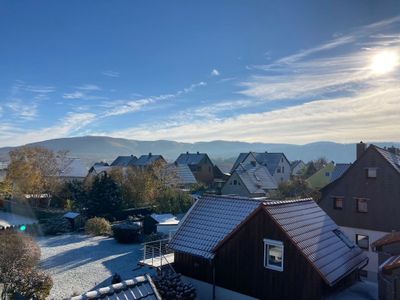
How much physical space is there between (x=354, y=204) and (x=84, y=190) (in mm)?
29754

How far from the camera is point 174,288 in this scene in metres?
16.8

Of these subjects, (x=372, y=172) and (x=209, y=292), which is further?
(x=372, y=172)

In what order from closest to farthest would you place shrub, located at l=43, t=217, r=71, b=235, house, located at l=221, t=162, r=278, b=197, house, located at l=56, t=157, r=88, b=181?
1. shrub, located at l=43, t=217, r=71, b=235
2. house, located at l=221, t=162, r=278, b=197
3. house, located at l=56, t=157, r=88, b=181

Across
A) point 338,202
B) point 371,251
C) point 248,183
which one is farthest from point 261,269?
point 248,183

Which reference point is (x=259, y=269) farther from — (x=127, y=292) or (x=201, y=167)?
(x=201, y=167)

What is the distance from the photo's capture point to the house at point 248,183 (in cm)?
5347

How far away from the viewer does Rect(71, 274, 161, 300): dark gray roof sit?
7309 millimetres

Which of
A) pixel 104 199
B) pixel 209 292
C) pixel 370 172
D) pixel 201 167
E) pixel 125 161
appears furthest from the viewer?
pixel 125 161

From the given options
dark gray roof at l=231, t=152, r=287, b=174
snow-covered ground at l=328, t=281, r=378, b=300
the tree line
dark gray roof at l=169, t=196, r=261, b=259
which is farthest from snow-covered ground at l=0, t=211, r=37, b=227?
dark gray roof at l=231, t=152, r=287, b=174

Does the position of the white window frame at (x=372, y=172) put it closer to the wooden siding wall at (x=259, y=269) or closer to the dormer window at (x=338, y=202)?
the dormer window at (x=338, y=202)

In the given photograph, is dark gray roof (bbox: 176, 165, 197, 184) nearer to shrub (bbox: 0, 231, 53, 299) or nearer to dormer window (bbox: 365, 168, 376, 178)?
dormer window (bbox: 365, 168, 376, 178)

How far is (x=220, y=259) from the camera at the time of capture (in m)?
16.7

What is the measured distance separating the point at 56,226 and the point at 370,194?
2796 cm

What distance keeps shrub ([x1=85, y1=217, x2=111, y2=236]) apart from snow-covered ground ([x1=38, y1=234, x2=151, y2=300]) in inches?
41.8
